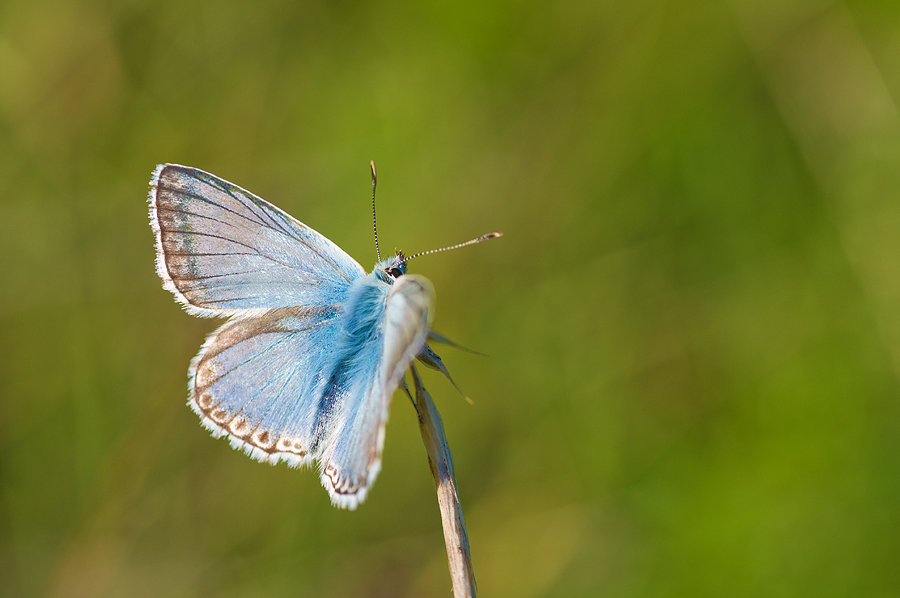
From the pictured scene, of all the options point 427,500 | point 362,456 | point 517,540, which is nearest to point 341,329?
point 362,456

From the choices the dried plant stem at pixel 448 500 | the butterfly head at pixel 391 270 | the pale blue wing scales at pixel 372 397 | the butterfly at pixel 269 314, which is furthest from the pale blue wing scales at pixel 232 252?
the dried plant stem at pixel 448 500

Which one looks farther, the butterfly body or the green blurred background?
the green blurred background

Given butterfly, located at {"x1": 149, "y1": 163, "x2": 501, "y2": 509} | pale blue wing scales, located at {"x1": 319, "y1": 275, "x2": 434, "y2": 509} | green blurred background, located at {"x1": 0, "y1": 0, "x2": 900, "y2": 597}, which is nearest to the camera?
pale blue wing scales, located at {"x1": 319, "y1": 275, "x2": 434, "y2": 509}

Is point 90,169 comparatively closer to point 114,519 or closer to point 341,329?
point 114,519

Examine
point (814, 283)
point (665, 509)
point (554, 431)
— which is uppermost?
point (814, 283)

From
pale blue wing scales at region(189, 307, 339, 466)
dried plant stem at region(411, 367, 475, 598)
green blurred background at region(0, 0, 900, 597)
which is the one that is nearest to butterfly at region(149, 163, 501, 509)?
pale blue wing scales at region(189, 307, 339, 466)

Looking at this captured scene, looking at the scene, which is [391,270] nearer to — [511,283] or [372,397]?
[372,397]

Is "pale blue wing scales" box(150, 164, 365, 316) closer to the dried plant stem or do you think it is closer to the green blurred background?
the dried plant stem

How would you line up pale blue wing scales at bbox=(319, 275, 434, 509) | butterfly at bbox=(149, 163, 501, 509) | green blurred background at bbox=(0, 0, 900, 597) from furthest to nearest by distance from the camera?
green blurred background at bbox=(0, 0, 900, 597) → butterfly at bbox=(149, 163, 501, 509) → pale blue wing scales at bbox=(319, 275, 434, 509)
